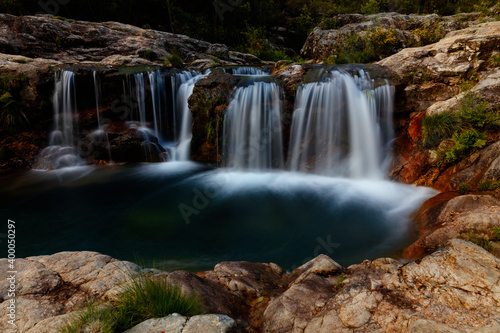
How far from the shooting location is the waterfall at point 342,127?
8.30 m

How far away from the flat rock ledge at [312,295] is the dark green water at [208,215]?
166 cm

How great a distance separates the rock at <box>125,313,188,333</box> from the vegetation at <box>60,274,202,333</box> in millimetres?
68

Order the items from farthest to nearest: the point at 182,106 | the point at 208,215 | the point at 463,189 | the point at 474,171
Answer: the point at 182,106 < the point at 208,215 < the point at 474,171 < the point at 463,189

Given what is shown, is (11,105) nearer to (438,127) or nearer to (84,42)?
(84,42)

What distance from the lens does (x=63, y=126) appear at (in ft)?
34.5

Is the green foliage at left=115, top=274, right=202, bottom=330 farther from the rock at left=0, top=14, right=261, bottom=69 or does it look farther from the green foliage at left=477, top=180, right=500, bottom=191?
the rock at left=0, top=14, right=261, bottom=69

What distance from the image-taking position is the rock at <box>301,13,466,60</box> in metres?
A: 12.1

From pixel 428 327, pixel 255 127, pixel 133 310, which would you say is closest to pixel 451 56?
pixel 255 127

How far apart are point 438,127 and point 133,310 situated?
790 centimetres

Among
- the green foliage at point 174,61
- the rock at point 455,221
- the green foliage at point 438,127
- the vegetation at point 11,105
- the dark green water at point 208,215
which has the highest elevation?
the green foliage at point 174,61

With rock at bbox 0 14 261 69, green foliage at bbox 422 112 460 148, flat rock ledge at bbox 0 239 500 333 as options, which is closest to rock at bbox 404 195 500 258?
flat rock ledge at bbox 0 239 500 333

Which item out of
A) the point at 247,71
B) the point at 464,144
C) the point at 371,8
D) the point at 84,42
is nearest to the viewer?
the point at 464,144

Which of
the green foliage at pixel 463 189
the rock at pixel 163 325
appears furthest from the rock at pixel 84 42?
the rock at pixel 163 325

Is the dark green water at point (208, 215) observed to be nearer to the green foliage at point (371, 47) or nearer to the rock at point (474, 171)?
the rock at point (474, 171)
